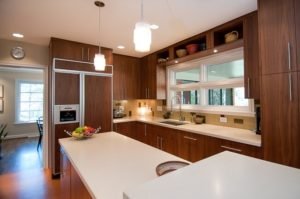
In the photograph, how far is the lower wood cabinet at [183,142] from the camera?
2.04 meters

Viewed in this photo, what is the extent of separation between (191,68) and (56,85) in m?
2.57

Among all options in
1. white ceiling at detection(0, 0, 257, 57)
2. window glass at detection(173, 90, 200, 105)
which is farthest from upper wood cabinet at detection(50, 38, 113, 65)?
window glass at detection(173, 90, 200, 105)

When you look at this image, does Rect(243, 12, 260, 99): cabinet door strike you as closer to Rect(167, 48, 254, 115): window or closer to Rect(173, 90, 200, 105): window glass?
Rect(167, 48, 254, 115): window

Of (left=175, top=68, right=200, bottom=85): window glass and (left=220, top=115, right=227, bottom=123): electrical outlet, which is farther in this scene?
(left=175, top=68, right=200, bottom=85): window glass

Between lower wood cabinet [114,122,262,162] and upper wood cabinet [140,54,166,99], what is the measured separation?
29.7 inches

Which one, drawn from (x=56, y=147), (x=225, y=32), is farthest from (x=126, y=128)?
(x=225, y=32)

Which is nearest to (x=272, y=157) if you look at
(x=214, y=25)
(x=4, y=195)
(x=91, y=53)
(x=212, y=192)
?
(x=212, y=192)

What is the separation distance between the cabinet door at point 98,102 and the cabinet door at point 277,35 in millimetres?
2655

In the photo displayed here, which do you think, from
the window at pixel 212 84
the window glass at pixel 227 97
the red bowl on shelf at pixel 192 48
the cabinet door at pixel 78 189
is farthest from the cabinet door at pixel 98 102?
the window glass at pixel 227 97

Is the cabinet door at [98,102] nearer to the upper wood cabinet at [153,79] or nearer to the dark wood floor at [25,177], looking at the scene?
the upper wood cabinet at [153,79]

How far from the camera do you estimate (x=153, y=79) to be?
12.7ft

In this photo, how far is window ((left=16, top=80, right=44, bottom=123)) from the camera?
6.09 metres

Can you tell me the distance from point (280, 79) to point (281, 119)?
392 millimetres

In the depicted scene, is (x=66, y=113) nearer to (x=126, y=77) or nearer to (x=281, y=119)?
(x=126, y=77)
